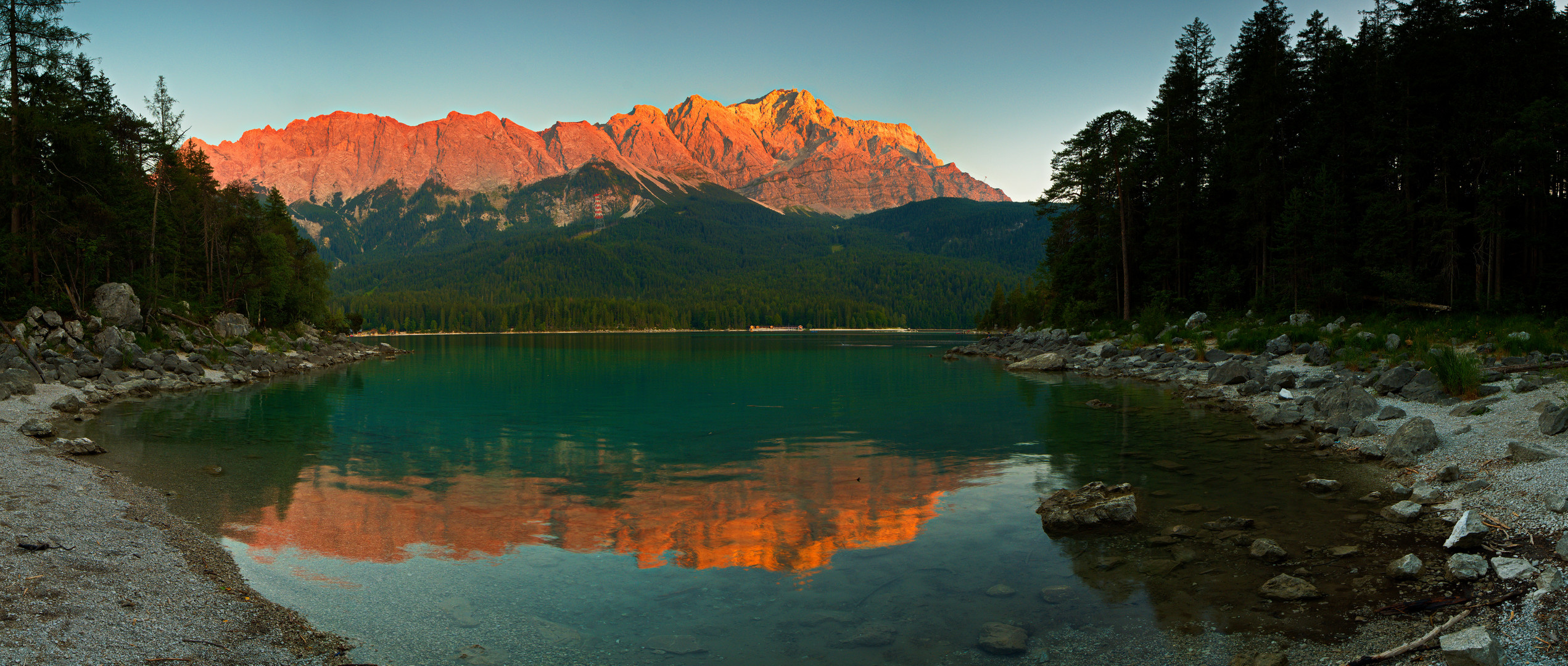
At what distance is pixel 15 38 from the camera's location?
36.1m

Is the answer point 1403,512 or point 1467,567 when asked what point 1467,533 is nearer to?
point 1467,567

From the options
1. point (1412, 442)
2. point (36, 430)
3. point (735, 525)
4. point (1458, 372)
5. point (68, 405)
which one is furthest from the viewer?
point (68, 405)

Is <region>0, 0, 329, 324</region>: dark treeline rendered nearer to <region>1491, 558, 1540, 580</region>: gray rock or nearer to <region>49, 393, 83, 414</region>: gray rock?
<region>49, 393, 83, 414</region>: gray rock

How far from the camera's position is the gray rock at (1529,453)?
12781 millimetres

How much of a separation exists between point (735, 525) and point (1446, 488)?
42.2ft

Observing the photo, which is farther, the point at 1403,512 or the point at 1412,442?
the point at 1412,442

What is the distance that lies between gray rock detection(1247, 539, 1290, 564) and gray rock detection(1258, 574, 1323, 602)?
1.07 m

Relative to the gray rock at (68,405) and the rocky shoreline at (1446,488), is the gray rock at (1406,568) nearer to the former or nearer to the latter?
the rocky shoreline at (1446,488)

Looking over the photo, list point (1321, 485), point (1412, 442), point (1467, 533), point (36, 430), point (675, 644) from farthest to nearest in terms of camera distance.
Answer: point (36, 430)
point (1412, 442)
point (1321, 485)
point (1467, 533)
point (675, 644)

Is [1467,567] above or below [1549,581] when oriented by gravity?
below

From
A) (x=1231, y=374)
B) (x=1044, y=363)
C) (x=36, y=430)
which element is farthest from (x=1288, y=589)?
(x=1044, y=363)

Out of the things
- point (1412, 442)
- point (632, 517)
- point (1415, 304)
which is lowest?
point (632, 517)

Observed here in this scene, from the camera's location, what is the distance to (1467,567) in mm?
8898

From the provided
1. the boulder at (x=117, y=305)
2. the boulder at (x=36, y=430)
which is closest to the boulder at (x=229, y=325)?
the boulder at (x=117, y=305)
